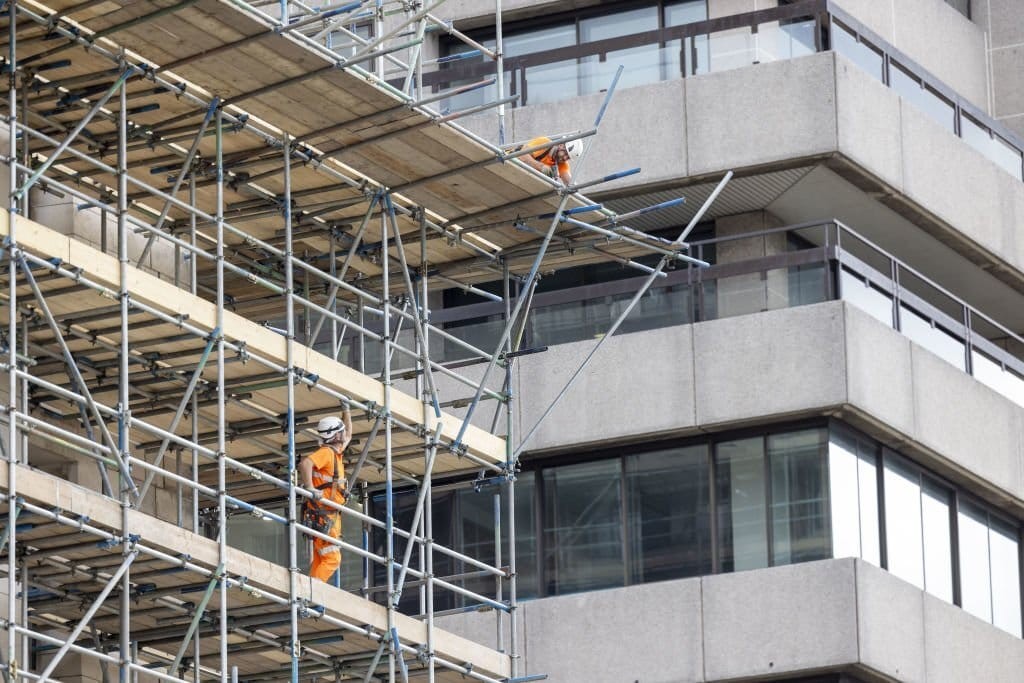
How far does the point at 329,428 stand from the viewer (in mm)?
30516

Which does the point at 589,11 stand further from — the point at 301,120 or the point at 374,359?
the point at 301,120

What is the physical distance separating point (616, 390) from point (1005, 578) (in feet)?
21.5

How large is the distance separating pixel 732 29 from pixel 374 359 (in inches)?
266

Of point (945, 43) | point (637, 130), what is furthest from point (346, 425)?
point (945, 43)

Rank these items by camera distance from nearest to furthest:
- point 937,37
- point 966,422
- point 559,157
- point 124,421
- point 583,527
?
point 124,421
point 559,157
point 583,527
point 966,422
point 937,37

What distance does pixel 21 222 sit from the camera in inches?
1051

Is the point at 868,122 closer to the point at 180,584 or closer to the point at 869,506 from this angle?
the point at 869,506

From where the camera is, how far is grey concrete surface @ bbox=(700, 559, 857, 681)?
1492 inches

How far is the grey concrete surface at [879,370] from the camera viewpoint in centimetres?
3909

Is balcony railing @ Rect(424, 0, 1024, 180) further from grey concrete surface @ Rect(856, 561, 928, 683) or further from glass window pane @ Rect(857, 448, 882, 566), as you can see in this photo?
grey concrete surface @ Rect(856, 561, 928, 683)

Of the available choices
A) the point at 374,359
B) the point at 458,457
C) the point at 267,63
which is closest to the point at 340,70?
the point at 267,63

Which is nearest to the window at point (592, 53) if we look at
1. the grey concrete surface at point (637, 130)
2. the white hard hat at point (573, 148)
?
the grey concrete surface at point (637, 130)

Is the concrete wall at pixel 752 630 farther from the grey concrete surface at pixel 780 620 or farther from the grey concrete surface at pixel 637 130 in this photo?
the grey concrete surface at pixel 637 130

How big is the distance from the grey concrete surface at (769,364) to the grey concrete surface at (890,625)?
2447 millimetres
